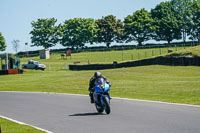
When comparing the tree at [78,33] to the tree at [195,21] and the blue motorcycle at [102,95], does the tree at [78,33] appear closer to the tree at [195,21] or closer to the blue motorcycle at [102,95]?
the tree at [195,21]

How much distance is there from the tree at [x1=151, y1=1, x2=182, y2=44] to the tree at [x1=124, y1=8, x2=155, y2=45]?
7.28 ft

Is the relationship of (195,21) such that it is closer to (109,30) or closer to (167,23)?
(167,23)

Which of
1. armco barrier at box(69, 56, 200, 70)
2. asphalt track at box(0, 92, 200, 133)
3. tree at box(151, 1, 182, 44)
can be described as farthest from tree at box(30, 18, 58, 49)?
asphalt track at box(0, 92, 200, 133)

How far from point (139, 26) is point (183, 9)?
1303 cm

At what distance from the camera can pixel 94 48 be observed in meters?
120

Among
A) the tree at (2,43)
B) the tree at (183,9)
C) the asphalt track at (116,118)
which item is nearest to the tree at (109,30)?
the tree at (183,9)

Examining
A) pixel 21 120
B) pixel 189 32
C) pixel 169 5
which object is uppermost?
pixel 169 5

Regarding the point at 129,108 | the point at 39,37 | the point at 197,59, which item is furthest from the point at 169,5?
the point at 129,108

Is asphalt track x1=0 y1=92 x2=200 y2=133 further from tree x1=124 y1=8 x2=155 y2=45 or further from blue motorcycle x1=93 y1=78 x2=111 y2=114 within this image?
tree x1=124 y1=8 x2=155 y2=45

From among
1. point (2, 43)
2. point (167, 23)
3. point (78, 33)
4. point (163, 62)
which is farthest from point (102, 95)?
point (2, 43)

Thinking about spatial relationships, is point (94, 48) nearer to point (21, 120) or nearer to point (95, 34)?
point (95, 34)

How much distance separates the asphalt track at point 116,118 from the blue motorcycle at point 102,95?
0.95 ft

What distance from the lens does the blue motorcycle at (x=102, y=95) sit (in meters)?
14.1

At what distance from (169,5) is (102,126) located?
116 metres
